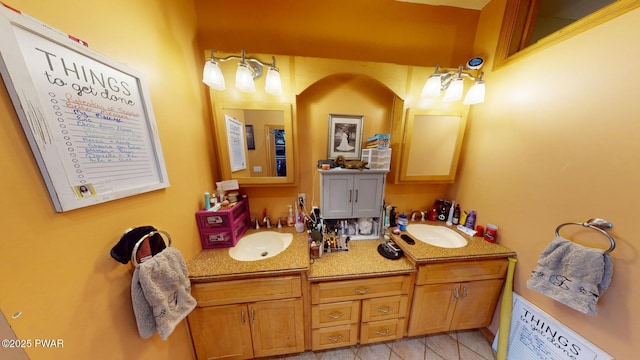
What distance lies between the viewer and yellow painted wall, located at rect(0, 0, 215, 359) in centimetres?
52

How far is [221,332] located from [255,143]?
142cm

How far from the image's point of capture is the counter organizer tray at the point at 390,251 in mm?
1346

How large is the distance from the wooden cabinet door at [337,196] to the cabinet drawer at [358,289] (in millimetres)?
518

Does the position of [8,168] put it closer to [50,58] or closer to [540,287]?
[50,58]

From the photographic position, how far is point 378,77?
1.42 metres

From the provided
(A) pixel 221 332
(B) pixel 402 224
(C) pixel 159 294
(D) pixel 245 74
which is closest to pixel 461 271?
(B) pixel 402 224

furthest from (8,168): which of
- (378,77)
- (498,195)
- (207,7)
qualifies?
(498,195)

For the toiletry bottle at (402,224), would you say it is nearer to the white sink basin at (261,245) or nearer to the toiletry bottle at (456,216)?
the toiletry bottle at (456,216)

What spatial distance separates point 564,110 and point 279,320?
2.30m

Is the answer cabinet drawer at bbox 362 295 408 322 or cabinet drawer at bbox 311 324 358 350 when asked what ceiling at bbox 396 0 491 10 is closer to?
cabinet drawer at bbox 362 295 408 322

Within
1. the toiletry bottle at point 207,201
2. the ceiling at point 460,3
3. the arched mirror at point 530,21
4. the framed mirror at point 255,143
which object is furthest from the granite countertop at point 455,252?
the ceiling at point 460,3

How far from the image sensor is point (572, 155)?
3.33 ft

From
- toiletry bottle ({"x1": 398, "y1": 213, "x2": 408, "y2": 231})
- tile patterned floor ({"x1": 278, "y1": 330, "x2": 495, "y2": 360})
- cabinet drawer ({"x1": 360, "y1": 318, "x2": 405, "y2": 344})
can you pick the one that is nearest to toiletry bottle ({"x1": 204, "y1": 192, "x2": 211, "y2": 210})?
tile patterned floor ({"x1": 278, "y1": 330, "x2": 495, "y2": 360})

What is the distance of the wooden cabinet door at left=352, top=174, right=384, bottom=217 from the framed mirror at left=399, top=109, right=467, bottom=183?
0.33m
